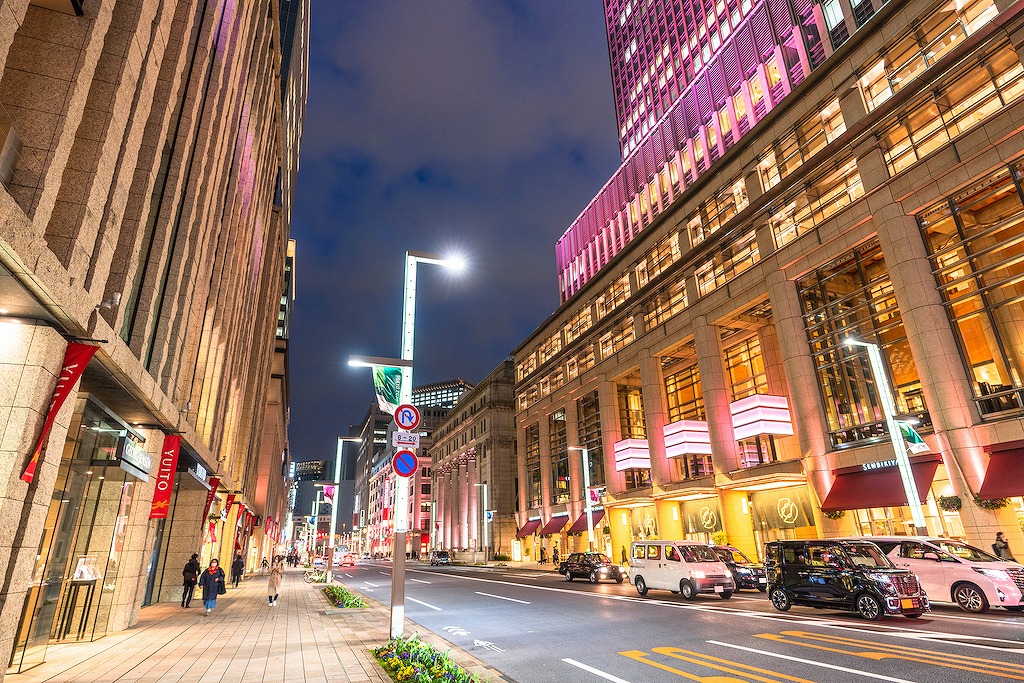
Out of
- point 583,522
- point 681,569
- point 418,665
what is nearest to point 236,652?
point 418,665

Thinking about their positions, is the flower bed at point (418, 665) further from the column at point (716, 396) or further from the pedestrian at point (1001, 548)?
the column at point (716, 396)

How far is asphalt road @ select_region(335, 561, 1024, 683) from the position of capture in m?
8.54

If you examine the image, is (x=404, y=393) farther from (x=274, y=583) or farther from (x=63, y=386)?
(x=274, y=583)

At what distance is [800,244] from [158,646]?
33.9m

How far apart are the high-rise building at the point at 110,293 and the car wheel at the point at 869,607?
1774 centimetres

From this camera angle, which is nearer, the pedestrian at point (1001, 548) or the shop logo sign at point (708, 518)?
the pedestrian at point (1001, 548)

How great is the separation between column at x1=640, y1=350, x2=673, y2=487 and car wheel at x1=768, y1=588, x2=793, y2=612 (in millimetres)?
25261

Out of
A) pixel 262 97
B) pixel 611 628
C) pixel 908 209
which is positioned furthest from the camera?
pixel 262 97

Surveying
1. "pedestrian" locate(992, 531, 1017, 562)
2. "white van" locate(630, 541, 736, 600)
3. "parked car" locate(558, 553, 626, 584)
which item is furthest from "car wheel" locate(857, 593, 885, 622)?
"parked car" locate(558, 553, 626, 584)

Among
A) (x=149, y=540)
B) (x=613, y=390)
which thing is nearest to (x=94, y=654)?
(x=149, y=540)

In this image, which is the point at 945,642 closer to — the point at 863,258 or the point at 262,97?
the point at 863,258

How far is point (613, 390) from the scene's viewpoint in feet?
169

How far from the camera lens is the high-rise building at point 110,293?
27.2 ft

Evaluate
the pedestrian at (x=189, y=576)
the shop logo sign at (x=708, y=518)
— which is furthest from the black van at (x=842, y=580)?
→ the shop logo sign at (x=708, y=518)
